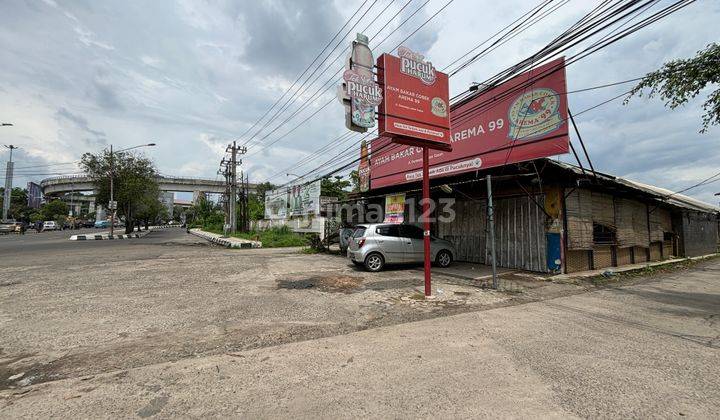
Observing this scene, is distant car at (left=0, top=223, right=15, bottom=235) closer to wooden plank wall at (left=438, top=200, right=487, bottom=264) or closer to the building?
the building

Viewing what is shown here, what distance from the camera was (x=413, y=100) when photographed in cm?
722

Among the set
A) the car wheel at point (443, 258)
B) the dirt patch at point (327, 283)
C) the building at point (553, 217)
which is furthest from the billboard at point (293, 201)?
the dirt patch at point (327, 283)

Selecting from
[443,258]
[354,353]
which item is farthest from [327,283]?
[443,258]

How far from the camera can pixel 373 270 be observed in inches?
415

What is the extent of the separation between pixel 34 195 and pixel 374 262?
71.9 meters

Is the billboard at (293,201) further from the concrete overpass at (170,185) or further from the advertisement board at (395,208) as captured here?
the concrete overpass at (170,185)

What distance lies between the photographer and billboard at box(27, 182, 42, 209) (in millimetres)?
55312

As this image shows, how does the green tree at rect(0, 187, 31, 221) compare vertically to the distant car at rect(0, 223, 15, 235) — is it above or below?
above

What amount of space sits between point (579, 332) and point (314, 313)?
4111 mm

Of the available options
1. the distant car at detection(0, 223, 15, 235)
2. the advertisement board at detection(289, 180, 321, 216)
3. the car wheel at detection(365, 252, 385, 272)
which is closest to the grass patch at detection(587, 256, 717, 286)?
the car wheel at detection(365, 252, 385, 272)

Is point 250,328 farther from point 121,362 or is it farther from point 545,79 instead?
point 545,79

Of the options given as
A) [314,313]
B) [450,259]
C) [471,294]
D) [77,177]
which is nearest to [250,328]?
[314,313]

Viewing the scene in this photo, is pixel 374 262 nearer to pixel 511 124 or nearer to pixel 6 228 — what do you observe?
pixel 511 124

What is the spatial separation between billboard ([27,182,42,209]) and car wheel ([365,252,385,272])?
7141 centimetres
